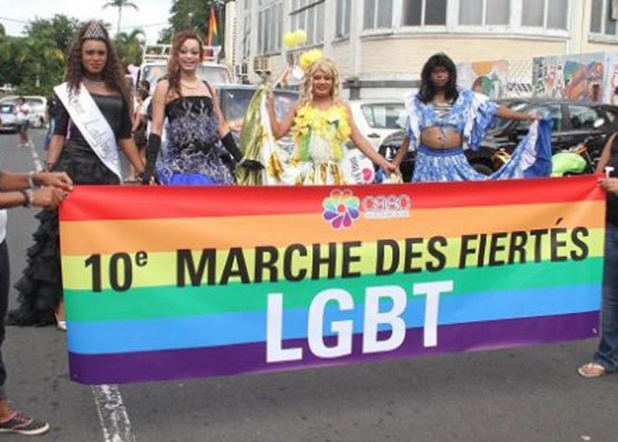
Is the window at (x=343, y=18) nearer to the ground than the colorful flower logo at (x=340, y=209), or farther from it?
farther from it

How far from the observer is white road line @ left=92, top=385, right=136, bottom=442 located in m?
3.84

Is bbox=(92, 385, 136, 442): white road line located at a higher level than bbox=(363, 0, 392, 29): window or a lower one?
lower

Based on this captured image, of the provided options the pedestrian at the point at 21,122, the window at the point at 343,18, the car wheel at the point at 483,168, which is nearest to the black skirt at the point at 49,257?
the car wheel at the point at 483,168

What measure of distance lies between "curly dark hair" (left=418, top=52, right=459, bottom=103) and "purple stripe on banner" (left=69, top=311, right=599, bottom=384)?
1.93 metres

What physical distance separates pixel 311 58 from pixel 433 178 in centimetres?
121

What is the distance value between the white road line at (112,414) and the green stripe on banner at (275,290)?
0.59 metres

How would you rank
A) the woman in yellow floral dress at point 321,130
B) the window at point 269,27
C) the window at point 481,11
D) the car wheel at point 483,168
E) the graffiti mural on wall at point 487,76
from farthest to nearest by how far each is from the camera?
the window at point 269,27 < the window at point 481,11 < the graffiti mural on wall at point 487,76 < the car wheel at point 483,168 < the woman in yellow floral dress at point 321,130

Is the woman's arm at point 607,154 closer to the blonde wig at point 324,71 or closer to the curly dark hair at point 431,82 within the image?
the curly dark hair at point 431,82

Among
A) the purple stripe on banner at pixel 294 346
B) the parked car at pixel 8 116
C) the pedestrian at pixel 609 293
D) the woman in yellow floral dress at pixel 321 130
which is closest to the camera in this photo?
the purple stripe on banner at pixel 294 346

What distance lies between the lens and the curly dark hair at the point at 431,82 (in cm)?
562

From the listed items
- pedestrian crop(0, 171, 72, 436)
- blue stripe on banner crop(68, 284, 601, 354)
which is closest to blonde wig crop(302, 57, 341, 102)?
blue stripe on banner crop(68, 284, 601, 354)

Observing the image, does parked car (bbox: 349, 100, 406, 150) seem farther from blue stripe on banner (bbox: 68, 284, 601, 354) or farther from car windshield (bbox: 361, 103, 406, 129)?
blue stripe on banner (bbox: 68, 284, 601, 354)

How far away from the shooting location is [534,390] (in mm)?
4562

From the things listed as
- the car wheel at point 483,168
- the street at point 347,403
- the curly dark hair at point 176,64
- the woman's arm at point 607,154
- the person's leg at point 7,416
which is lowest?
the street at point 347,403
